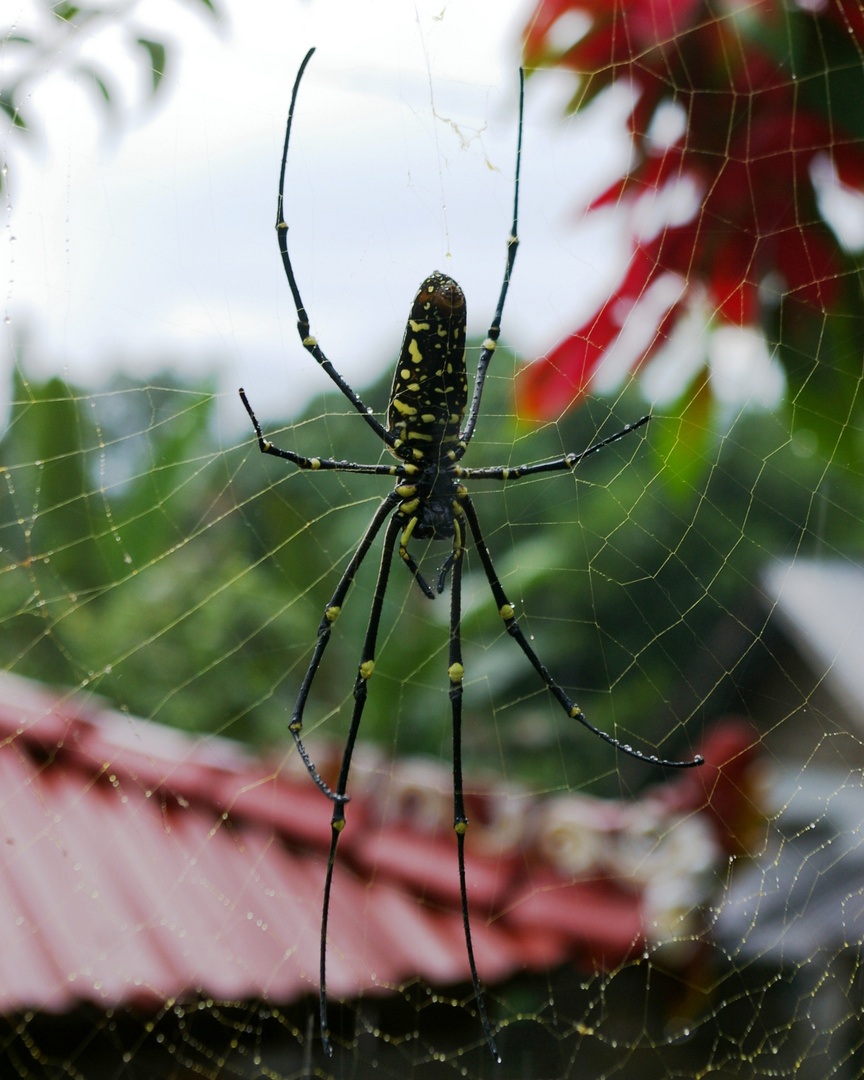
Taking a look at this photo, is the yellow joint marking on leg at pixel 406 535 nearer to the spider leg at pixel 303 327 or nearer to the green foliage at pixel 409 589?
the spider leg at pixel 303 327

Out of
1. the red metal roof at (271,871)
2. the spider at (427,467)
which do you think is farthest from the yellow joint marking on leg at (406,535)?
the red metal roof at (271,871)

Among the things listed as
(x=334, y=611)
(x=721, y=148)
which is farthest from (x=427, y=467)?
(x=721, y=148)

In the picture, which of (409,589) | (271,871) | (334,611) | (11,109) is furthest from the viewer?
(409,589)

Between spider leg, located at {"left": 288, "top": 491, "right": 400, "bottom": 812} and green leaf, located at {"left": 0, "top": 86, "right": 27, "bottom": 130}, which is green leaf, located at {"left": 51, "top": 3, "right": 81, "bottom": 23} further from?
spider leg, located at {"left": 288, "top": 491, "right": 400, "bottom": 812}

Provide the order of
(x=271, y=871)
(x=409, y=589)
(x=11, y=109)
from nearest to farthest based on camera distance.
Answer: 1. (x=11, y=109)
2. (x=271, y=871)
3. (x=409, y=589)

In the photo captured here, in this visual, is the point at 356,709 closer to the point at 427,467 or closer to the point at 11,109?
the point at 427,467

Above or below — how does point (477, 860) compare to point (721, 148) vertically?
below

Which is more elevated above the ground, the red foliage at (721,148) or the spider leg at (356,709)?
the red foliage at (721,148)
